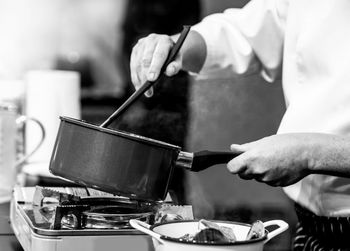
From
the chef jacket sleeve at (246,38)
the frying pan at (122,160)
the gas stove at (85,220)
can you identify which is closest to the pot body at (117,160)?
the frying pan at (122,160)

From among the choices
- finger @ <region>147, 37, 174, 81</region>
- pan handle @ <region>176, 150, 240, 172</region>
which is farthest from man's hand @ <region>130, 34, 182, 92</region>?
pan handle @ <region>176, 150, 240, 172</region>

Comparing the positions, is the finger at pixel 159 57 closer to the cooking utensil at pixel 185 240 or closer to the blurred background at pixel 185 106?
the cooking utensil at pixel 185 240

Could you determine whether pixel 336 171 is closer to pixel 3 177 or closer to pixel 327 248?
pixel 327 248

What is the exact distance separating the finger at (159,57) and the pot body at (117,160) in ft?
0.87

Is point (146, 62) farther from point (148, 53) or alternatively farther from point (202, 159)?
point (202, 159)

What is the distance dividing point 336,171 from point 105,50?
3.49m

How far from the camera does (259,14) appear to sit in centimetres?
184

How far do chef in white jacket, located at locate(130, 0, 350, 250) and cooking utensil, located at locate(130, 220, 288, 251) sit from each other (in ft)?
0.35

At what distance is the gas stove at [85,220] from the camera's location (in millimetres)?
1242

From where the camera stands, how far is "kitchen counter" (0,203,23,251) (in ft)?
5.00

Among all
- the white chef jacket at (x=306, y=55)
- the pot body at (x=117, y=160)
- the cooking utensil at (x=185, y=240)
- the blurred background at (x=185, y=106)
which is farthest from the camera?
the blurred background at (x=185, y=106)

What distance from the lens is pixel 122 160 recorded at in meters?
1.19

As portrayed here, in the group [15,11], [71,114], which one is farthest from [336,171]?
[15,11]

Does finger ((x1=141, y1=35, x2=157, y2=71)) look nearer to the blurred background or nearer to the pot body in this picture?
the pot body
